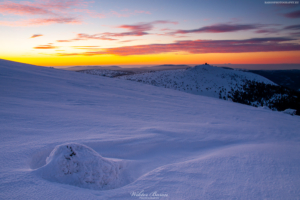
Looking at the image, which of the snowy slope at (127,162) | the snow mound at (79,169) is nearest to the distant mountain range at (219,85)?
the snowy slope at (127,162)

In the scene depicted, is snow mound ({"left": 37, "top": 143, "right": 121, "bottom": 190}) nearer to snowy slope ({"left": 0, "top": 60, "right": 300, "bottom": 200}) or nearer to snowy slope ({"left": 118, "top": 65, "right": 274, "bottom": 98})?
snowy slope ({"left": 0, "top": 60, "right": 300, "bottom": 200})

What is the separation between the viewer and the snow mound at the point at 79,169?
1594 millimetres

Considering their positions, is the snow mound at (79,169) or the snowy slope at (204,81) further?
the snowy slope at (204,81)

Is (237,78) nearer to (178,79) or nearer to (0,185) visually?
(178,79)

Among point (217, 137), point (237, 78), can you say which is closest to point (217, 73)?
point (237, 78)

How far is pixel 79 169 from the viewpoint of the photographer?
1667 mm

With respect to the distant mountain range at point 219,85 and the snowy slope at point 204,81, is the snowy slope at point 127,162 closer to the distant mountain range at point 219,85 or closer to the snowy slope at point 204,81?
the distant mountain range at point 219,85

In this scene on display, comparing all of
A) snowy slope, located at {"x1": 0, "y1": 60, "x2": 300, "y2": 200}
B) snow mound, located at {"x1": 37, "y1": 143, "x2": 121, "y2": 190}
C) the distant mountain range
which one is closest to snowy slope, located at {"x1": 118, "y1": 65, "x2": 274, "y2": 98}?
the distant mountain range

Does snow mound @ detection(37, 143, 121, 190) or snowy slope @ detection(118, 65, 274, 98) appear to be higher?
snowy slope @ detection(118, 65, 274, 98)

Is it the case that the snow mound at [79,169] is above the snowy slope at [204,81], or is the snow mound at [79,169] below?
below

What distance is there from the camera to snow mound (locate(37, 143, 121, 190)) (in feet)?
5.23

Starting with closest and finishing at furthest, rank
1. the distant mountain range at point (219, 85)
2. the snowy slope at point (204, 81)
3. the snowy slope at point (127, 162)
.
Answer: the snowy slope at point (127, 162)
the distant mountain range at point (219, 85)
the snowy slope at point (204, 81)

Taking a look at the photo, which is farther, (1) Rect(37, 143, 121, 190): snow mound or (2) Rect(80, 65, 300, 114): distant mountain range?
(2) Rect(80, 65, 300, 114): distant mountain range

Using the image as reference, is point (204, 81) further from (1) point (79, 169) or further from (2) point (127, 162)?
(1) point (79, 169)
